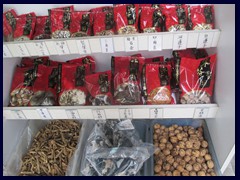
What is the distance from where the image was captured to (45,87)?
1188 millimetres

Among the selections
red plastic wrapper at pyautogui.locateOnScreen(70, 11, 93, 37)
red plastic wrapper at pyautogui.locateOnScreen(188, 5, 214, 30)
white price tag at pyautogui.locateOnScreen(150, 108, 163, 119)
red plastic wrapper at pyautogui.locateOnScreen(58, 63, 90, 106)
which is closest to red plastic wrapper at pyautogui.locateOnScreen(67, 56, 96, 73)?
red plastic wrapper at pyautogui.locateOnScreen(58, 63, 90, 106)

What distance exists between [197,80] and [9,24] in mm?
987

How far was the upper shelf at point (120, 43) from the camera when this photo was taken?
3.03 ft

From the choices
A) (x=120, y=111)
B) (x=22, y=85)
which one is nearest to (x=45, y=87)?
(x=22, y=85)

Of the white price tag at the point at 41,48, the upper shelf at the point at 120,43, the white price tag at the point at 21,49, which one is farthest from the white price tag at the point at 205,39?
the white price tag at the point at 21,49

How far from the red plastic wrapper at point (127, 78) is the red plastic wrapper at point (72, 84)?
17cm

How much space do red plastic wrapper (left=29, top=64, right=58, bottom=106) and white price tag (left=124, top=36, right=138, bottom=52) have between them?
478 millimetres

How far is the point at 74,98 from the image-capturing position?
1108mm

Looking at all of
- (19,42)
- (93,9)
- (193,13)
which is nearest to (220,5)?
(193,13)

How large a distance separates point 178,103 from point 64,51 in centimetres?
61

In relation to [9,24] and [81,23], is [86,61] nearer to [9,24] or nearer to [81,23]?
[81,23]

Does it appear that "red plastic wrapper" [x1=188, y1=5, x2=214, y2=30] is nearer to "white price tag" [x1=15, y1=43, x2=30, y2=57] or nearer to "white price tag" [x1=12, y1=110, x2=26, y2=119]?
"white price tag" [x1=15, y1=43, x2=30, y2=57]

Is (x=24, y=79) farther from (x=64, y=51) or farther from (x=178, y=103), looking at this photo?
(x=178, y=103)

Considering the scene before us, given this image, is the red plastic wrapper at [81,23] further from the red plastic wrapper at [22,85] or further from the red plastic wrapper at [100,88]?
the red plastic wrapper at [22,85]
